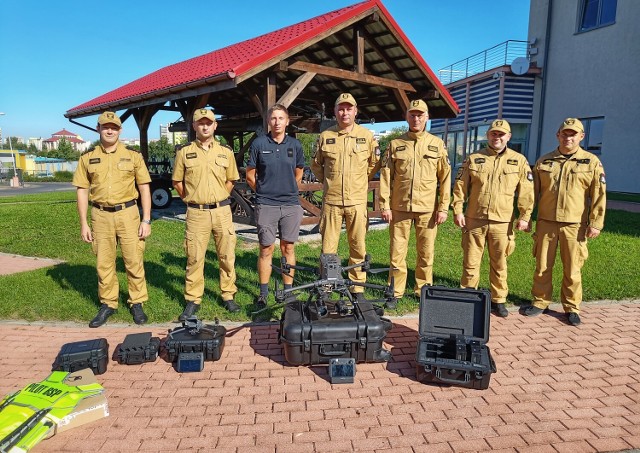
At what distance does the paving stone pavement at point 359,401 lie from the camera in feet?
8.43

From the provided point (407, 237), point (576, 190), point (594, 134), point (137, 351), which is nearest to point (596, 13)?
point (594, 134)

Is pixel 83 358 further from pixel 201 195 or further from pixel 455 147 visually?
pixel 455 147

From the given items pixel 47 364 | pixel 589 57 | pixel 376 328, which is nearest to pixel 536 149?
pixel 589 57

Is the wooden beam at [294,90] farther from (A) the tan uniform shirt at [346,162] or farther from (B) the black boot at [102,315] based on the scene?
(B) the black boot at [102,315]

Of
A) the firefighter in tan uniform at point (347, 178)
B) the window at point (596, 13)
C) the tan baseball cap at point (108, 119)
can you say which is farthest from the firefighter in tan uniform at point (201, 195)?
the window at point (596, 13)

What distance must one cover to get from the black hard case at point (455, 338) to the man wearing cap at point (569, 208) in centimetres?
146

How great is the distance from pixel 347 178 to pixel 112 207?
2429 millimetres

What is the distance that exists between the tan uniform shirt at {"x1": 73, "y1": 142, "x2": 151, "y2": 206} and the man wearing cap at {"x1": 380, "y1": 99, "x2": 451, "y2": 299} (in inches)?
106

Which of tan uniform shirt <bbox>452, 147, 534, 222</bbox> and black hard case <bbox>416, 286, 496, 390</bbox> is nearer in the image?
black hard case <bbox>416, 286, 496, 390</bbox>

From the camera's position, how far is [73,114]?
38.8ft

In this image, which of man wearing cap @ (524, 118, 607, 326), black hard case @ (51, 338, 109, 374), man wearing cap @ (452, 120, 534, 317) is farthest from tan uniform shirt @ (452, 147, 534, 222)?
black hard case @ (51, 338, 109, 374)

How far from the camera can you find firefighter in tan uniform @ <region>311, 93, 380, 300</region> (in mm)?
4523

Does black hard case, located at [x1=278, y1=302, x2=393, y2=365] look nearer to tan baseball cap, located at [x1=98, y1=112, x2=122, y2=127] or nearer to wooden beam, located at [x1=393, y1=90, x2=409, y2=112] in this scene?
tan baseball cap, located at [x1=98, y1=112, x2=122, y2=127]

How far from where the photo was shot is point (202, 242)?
4344 mm
